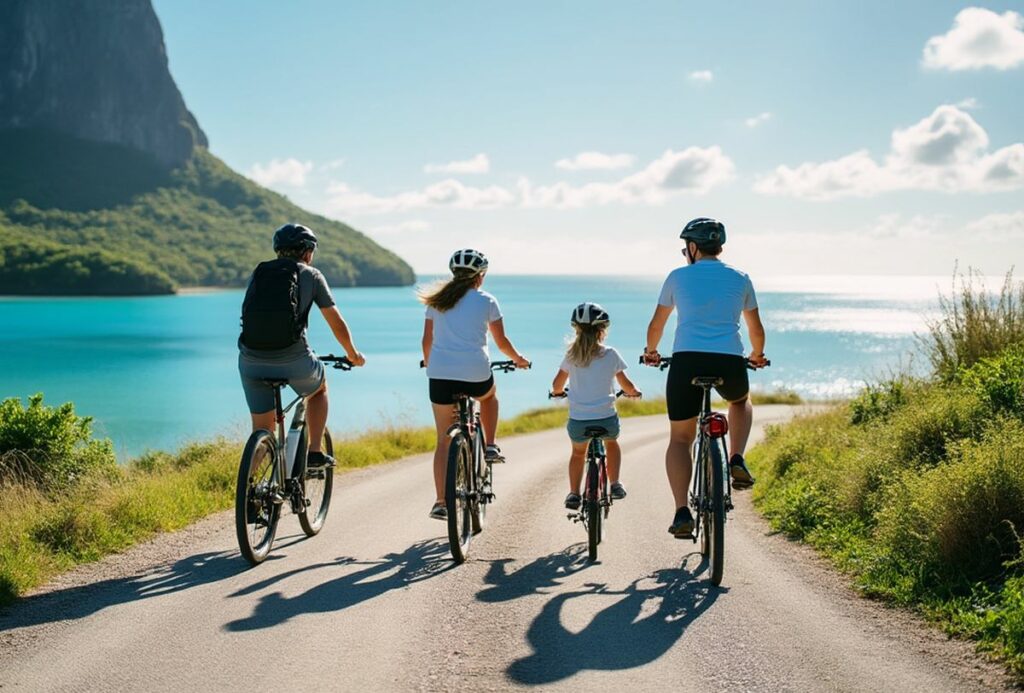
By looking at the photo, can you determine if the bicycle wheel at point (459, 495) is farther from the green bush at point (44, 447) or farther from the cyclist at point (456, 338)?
the green bush at point (44, 447)

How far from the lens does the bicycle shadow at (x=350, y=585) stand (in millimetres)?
5059

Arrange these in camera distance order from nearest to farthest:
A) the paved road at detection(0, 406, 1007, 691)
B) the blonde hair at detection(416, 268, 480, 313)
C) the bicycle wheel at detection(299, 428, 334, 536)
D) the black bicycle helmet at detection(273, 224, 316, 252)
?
the paved road at detection(0, 406, 1007, 691) < the black bicycle helmet at detection(273, 224, 316, 252) < the blonde hair at detection(416, 268, 480, 313) < the bicycle wheel at detection(299, 428, 334, 536)

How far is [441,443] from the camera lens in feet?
22.7

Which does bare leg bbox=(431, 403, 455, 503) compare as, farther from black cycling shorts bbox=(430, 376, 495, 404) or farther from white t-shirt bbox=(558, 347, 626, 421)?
white t-shirt bbox=(558, 347, 626, 421)

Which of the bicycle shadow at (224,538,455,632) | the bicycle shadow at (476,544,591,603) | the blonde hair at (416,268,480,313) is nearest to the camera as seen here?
the bicycle shadow at (224,538,455,632)

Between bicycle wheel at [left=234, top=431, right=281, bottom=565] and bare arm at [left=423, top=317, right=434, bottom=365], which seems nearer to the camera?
bicycle wheel at [left=234, top=431, right=281, bottom=565]

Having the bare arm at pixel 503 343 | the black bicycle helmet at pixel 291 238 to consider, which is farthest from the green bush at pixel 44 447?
the bare arm at pixel 503 343

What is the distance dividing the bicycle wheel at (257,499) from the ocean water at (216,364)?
300cm

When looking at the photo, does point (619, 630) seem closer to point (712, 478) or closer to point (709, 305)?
point (712, 478)

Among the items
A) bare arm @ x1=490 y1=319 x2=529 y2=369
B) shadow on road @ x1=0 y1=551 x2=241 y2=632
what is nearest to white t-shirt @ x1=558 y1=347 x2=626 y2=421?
bare arm @ x1=490 y1=319 x2=529 y2=369

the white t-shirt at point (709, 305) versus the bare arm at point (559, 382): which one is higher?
the white t-shirt at point (709, 305)

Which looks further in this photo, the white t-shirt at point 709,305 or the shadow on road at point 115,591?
the white t-shirt at point 709,305

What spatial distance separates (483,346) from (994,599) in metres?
4.08

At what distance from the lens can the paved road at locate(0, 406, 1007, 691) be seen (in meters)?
4.09
